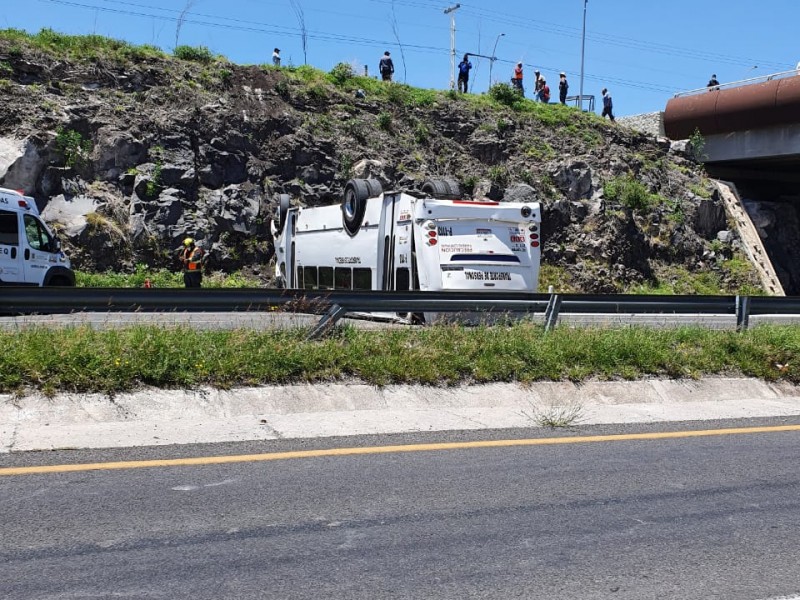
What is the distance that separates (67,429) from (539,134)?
115 feet

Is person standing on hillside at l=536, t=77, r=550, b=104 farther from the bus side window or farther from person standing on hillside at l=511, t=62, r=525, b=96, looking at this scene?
the bus side window

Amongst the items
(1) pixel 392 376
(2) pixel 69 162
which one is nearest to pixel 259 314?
(1) pixel 392 376

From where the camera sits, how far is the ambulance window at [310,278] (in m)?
22.4

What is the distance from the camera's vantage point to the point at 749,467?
6766mm

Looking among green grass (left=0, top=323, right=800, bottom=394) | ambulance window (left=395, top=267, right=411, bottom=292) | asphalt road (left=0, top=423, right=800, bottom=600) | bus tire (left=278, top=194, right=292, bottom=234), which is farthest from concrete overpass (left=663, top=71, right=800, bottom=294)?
asphalt road (left=0, top=423, right=800, bottom=600)

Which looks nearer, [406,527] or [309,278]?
[406,527]

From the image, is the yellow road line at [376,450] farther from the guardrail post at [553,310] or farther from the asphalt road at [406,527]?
the guardrail post at [553,310]

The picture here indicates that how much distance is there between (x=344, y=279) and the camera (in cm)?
2045

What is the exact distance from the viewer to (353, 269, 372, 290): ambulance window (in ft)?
63.4

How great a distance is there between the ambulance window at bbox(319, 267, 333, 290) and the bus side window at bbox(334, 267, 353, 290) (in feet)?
1.09

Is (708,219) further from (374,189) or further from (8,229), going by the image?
(8,229)

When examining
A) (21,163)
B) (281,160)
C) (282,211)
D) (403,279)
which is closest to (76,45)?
(21,163)

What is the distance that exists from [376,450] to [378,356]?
226 centimetres

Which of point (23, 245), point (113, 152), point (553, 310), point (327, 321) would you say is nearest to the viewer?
point (327, 321)
